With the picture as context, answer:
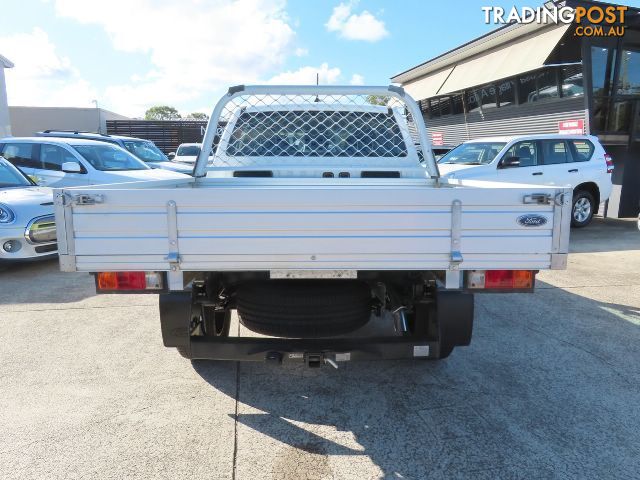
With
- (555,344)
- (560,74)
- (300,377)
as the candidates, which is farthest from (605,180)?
(300,377)

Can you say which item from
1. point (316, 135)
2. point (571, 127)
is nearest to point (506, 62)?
point (571, 127)

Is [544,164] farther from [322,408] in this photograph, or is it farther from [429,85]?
[429,85]

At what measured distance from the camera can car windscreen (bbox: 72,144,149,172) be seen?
8688mm

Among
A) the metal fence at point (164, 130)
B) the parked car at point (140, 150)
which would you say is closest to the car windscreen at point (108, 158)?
the parked car at point (140, 150)

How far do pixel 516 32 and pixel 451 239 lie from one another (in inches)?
491

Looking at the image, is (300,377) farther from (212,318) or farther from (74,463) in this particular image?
(74,463)

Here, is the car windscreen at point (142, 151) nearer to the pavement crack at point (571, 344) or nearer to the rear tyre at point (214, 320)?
the rear tyre at point (214, 320)

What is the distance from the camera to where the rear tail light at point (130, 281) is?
8.86ft

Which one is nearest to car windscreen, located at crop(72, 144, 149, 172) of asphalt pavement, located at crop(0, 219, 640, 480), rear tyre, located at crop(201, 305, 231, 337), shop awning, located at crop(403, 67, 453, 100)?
asphalt pavement, located at crop(0, 219, 640, 480)

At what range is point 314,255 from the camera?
2.50 m

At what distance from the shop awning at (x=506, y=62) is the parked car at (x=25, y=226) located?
11.0 m

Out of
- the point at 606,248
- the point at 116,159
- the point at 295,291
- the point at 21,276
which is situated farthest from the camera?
the point at 116,159

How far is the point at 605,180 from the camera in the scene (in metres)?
9.66

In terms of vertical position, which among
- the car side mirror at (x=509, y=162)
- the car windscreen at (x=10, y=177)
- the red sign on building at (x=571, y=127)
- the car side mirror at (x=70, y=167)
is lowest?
the car windscreen at (x=10, y=177)
